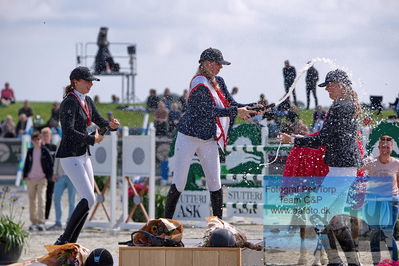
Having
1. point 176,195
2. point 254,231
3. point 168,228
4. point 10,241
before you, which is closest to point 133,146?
point 254,231

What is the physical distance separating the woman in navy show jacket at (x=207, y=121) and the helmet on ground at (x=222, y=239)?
208 cm

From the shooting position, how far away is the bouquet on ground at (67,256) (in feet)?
21.3

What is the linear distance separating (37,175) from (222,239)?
8.74 m

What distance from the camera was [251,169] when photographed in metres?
13.4

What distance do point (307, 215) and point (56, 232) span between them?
7.01 m

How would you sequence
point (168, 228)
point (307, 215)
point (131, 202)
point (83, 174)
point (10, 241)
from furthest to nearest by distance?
1. point (131, 202)
2. point (10, 241)
3. point (83, 174)
4. point (307, 215)
5. point (168, 228)

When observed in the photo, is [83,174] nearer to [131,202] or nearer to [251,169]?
[251,169]

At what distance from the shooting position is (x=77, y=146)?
8.28 metres

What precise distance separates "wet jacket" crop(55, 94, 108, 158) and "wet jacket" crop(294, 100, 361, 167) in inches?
76.9

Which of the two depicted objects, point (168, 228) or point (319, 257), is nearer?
point (168, 228)

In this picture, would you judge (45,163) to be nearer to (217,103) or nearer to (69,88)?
(69,88)

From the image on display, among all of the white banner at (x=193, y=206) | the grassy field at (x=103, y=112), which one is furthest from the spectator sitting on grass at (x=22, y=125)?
the white banner at (x=193, y=206)

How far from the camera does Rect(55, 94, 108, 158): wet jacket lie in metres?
8.25

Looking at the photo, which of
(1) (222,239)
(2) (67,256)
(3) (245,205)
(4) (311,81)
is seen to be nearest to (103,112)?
(3) (245,205)
